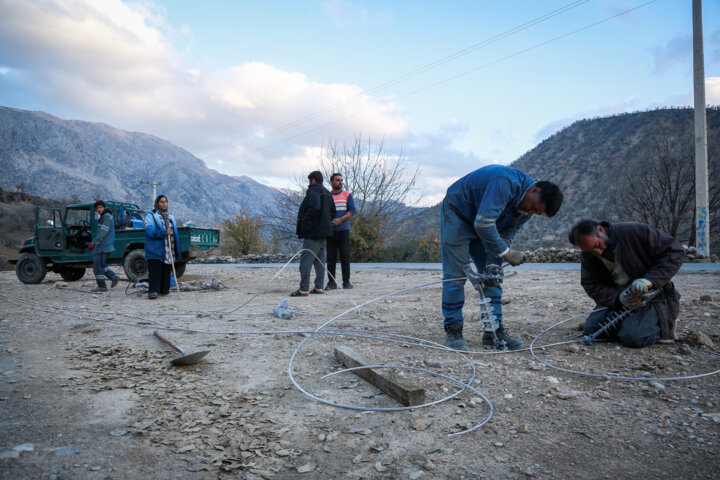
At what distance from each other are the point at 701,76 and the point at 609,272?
1165 centimetres

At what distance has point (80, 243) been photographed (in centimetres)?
1029

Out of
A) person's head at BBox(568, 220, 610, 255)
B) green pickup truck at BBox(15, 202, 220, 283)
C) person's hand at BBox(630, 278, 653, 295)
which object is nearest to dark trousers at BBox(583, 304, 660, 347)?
person's hand at BBox(630, 278, 653, 295)

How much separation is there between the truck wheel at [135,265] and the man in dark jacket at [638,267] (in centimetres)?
929

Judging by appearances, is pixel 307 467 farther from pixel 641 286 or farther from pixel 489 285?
pixel 641 286

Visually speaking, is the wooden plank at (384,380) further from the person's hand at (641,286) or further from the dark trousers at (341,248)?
the dark trousers at (341,248)

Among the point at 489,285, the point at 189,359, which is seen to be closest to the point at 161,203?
the point at 189,359

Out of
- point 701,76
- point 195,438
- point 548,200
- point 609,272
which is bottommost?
point 195,438

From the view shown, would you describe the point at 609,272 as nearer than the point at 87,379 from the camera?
No

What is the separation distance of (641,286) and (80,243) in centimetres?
1165

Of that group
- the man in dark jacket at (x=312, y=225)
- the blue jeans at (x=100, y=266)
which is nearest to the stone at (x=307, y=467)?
the man in dark jacket at (x=312, y=225)

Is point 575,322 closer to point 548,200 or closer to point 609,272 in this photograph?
point 609,272

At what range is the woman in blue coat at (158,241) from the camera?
22.1ft

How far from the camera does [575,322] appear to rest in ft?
14.0

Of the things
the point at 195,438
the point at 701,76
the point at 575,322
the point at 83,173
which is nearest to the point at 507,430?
the point at 195,438
